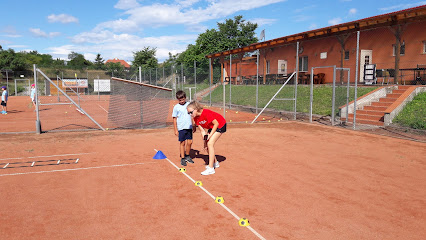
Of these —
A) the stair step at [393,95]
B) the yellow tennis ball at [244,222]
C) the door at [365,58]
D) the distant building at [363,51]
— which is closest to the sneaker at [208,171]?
the yellow tennis ball at [244,222]

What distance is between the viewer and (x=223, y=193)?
5262mm

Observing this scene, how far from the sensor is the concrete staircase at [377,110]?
1351cm

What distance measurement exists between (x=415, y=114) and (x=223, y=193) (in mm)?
10548

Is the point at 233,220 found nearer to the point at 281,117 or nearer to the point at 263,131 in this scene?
the point at 263,131

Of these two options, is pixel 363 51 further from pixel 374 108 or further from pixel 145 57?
pixel 145 57

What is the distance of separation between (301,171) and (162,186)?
3016 millimetres

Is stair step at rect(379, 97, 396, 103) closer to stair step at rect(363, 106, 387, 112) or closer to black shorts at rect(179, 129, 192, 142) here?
stair step at rect(363, 106, 387, 112)

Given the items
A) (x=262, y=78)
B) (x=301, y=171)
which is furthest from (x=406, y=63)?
(x=301, y=171)

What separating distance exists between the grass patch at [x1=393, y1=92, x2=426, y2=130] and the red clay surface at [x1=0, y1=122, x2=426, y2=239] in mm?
2523

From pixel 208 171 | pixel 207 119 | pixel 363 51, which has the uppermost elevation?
pixel 363 51

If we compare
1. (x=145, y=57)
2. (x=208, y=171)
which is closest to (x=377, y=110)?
(x=208, y=171)

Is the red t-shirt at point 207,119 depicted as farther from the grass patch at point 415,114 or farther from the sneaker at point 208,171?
the grass patch at point 415,114

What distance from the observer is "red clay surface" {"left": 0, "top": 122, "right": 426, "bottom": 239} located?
13.1 feet

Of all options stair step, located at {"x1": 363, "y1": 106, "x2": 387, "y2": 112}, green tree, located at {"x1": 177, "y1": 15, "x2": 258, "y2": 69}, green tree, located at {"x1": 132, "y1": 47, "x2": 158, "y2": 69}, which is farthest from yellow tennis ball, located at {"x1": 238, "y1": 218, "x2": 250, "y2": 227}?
green tree, located at {"x1": 132, "y1": 47, "x2": 158, "y2": 69}
